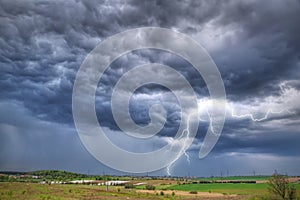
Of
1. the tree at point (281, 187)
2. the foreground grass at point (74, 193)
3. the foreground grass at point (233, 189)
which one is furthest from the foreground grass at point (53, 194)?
the foreground grass at point (233, 189)

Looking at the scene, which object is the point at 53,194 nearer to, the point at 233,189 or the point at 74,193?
the point at 74,193

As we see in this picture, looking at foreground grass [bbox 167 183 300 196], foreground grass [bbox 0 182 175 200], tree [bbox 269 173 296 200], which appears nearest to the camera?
tree [bbox 269 173 296 200]

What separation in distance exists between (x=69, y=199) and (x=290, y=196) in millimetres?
41334

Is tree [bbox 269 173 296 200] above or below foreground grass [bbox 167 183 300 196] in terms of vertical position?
above

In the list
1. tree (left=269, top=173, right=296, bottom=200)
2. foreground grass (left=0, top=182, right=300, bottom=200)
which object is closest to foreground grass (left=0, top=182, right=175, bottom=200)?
foreground grass (left=0, top=182, right=300, bottom=200)

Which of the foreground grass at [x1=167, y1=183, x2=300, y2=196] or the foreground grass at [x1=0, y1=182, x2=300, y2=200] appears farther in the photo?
the foreground grass at [x1=167, y1=183, x2=300, y2=196]

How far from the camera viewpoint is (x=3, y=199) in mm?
50062

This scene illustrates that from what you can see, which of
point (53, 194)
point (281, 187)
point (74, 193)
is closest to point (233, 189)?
point (281, 187)

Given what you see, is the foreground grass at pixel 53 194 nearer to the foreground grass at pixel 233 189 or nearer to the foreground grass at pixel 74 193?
the foreground grass at pixel 74 193

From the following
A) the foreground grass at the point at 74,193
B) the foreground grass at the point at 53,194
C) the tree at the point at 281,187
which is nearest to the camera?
the tree at the point at 281,187

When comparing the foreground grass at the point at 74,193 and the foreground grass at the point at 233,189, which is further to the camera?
the foreground grass at the point at 233,189

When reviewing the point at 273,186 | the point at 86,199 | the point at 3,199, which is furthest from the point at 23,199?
the point at 273,186

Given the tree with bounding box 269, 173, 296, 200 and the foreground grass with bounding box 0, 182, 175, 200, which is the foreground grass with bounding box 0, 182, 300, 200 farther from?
the tree with bounding box 269, 173, 296, 200

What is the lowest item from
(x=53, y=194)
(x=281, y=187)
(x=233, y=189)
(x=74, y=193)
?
(x=233, y=189)
